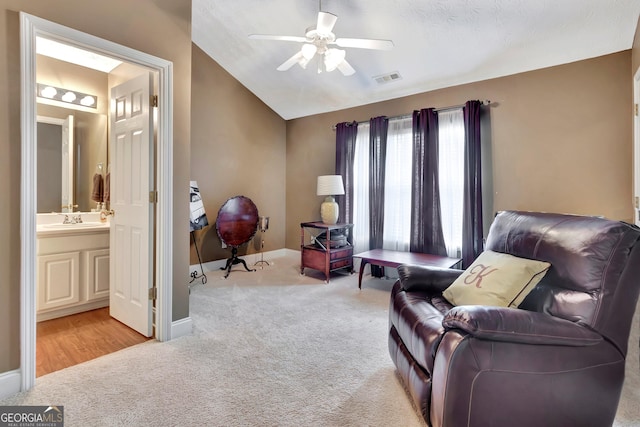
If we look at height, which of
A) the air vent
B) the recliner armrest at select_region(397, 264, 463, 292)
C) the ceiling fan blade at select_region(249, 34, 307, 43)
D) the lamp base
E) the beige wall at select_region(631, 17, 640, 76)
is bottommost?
the recliner armrest at select_region(397, 264, 463, 292)

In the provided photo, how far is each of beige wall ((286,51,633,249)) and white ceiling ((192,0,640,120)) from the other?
0.47 ft

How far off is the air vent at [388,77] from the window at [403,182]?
20.5 inches

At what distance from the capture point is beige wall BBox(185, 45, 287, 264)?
4469 mm

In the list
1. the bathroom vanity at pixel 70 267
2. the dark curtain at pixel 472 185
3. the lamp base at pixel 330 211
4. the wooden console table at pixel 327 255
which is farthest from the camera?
the lamp base at pixel 330 211

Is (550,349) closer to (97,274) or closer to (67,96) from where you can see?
(97,274)

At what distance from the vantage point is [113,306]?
2.94 m

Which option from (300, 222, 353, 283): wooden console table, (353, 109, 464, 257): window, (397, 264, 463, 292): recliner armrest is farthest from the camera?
(300, 222, 353, 283): wooden console table

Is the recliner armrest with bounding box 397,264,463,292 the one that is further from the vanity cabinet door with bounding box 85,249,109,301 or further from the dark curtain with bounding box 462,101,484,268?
the vanity cabinet door with bounding box 85,249,109,301

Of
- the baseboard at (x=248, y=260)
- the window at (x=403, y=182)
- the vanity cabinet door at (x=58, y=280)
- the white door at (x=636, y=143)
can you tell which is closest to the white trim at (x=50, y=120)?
the vanity cabinet door at (x=58, y=280)

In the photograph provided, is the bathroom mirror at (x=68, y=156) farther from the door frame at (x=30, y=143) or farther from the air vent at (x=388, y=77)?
the air vent at (x=388, y=77)

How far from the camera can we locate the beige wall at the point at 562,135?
300cm

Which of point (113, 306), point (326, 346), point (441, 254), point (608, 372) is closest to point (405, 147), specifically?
point (441, 254)

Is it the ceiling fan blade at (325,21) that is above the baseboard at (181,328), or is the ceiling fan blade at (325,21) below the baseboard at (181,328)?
above

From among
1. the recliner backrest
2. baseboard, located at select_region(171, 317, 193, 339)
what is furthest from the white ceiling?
baseboard, located at select_region(171, 317, 193, 339)
